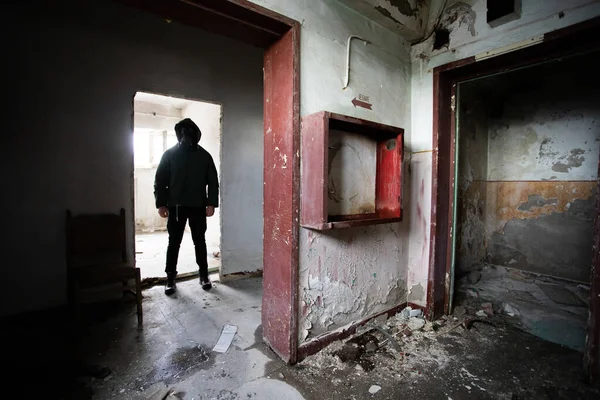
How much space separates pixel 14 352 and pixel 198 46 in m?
2.98

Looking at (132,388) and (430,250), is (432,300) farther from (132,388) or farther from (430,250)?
(132,388)

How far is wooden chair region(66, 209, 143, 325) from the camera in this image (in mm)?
2051

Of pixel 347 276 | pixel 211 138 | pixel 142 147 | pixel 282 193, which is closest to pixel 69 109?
pixel 282 193

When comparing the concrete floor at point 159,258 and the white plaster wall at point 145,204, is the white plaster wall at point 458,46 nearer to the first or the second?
the concrete floor at point 159,258

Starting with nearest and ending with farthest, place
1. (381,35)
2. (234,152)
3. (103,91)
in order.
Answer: (381,35)
(103,91)
(234,152)

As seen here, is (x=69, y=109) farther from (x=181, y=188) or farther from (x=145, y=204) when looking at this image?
(x=145, y=204)

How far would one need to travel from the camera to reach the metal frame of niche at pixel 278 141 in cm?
151

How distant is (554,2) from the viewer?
1593 mm

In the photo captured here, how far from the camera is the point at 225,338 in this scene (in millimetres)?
1974

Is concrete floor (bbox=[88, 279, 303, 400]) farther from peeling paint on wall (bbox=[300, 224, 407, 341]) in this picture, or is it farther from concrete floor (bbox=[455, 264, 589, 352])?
concrete floor (bbox=[455, 264, 589, 352])

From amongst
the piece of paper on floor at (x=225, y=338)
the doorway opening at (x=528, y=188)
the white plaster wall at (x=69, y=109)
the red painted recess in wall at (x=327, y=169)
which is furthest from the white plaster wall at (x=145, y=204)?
the doorway opening at (x=528, y=188)

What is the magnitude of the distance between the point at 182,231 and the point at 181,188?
17.5 inches

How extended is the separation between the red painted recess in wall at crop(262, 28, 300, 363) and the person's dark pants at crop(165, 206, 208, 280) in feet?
4.44

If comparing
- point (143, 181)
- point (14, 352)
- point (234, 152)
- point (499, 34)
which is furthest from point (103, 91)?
point (143, 181)
